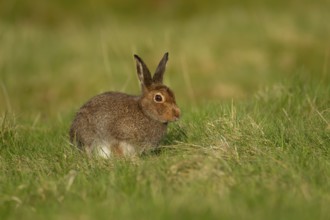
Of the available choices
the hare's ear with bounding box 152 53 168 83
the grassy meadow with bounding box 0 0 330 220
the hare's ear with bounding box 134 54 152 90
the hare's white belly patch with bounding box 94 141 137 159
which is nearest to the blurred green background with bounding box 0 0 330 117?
the grassy meadow with bounding box 0 0 330 220

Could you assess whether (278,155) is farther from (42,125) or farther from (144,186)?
(42,125)

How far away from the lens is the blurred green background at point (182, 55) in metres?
15.2

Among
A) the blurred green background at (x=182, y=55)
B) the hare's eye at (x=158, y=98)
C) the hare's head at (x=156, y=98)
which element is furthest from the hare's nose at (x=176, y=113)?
the blurred green background at (x=182, y=55)

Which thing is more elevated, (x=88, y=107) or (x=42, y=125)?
(x=88, y=107)

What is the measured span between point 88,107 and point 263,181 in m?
2.64

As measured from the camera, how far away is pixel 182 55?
14.8 m

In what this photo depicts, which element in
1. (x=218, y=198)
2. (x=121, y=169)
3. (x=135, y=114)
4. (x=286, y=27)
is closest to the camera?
(x=218, y=198)

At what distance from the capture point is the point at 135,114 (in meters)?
7.48

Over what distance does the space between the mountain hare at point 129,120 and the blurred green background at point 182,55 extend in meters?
4.77

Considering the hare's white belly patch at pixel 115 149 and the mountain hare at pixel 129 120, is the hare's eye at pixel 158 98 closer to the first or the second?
the mountain hare at pixel 129 120

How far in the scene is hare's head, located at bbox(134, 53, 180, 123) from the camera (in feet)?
24.0

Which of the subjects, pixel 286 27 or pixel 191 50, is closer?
pixel 191 50

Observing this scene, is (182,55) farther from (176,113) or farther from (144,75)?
(176,113)

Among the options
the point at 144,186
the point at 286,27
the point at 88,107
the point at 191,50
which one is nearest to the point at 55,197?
the point at 144,186
